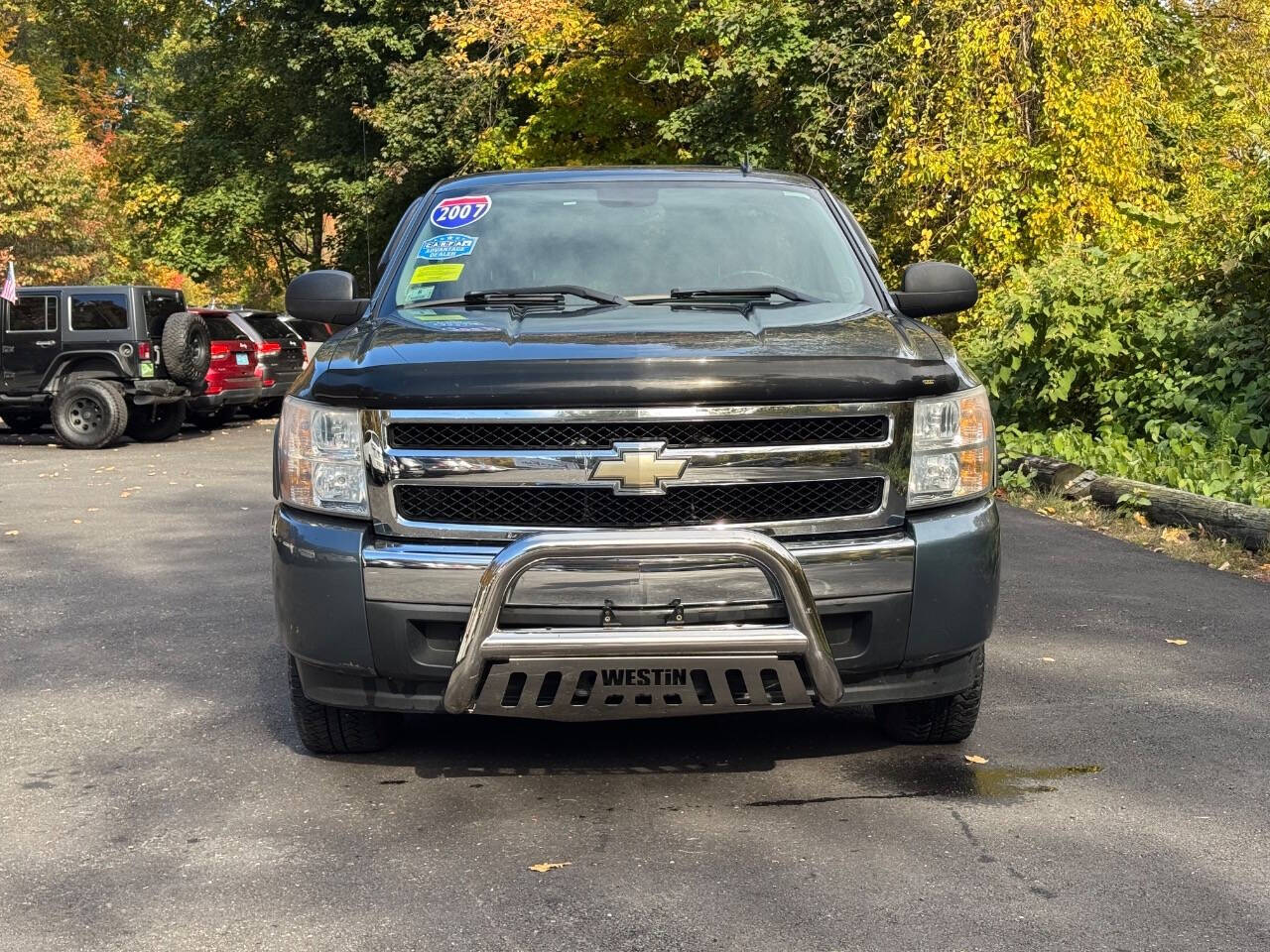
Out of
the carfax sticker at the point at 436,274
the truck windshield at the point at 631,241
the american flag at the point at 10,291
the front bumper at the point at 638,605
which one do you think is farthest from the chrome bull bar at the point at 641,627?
the american flag at the point at 10,291

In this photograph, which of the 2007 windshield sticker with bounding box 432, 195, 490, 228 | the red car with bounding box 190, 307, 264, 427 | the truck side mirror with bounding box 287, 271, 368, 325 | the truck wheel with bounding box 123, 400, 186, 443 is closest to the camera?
the truck side mirror with bounding box 287, 271, 368, 325

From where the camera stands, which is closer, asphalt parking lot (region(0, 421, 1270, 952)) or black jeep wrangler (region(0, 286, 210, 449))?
asphalt parking lot (region(0, 421, 1270, 952))

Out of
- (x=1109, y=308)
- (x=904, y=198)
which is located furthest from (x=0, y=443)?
(x=1109, y=308)

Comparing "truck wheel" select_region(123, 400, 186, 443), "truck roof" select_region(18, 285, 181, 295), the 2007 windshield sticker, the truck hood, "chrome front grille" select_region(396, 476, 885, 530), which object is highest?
the 2007 windshield sticker

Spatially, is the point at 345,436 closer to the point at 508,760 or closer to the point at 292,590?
the point at 292,590

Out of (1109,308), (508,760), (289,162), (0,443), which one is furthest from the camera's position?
(289,162)

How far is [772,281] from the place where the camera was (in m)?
5.50

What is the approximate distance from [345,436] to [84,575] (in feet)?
17.0

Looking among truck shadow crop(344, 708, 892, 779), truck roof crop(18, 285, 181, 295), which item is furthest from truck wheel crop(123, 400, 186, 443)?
truck shadow crop(344, 708, 892, 779)

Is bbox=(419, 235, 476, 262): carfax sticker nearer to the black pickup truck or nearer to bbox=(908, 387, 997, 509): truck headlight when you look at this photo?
the black pickup truck

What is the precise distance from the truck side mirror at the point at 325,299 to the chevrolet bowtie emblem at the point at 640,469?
1661 mm

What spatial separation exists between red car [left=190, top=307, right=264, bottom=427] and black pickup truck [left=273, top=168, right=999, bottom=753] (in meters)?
17.0

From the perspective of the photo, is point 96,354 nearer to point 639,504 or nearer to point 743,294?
point 743,294

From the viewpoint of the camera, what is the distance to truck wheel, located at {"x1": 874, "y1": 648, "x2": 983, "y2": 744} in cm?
493
